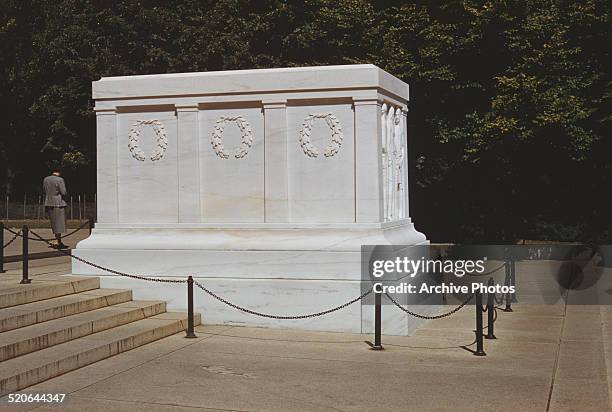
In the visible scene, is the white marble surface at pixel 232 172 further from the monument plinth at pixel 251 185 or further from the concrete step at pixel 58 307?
the concrete step at pixel 58 307

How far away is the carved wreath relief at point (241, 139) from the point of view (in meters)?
13.6

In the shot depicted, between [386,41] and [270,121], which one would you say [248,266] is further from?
[386,41]

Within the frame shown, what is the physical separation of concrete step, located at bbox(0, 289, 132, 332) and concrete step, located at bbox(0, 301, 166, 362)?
0.09 m

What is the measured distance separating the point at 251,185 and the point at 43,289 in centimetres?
348

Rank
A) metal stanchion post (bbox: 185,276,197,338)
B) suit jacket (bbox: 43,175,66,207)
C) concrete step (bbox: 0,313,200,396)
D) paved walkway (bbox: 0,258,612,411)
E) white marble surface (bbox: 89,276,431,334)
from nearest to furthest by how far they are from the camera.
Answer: paved walkway (bbox: 0,258,612,411), concrete step (bbox: 0,313,200,396), metal stanchion post (bbox: 185,276,197,338), white marble surface (bbox: 89,276,431,334), suit jacket (bbox: 43,175,66,207)

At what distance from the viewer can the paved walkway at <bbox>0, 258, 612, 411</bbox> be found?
8.53 m

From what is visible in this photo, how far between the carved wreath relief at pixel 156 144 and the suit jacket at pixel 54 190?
20.2ft

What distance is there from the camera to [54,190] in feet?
64.8

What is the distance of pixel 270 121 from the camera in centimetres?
1341

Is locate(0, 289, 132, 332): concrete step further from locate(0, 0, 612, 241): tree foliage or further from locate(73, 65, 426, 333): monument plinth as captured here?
locate(0, 0, 612, 241): tree foliage

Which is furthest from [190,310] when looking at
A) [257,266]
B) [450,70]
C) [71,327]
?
[450,70]

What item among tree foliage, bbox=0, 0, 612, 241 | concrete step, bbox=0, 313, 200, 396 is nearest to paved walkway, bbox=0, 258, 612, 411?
concrete step, bbox=0, 313, 200, 396

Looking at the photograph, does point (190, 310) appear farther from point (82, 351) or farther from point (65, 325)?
point (82, 351)

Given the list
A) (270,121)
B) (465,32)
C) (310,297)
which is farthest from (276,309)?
(465,32)
